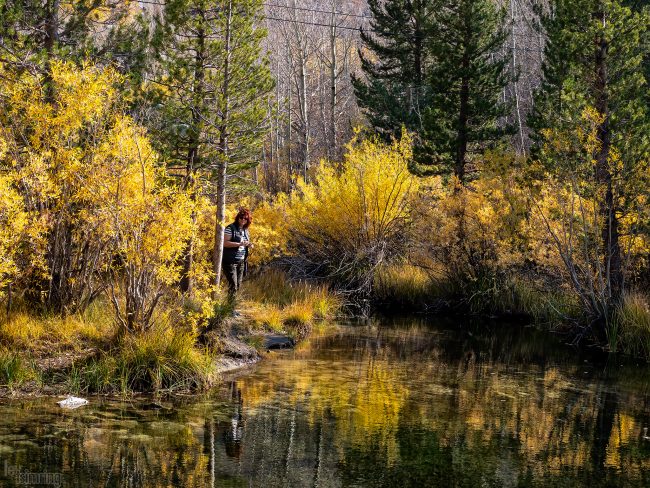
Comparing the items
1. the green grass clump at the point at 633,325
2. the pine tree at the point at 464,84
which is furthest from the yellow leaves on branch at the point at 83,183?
the pine tree at the point at 464,84

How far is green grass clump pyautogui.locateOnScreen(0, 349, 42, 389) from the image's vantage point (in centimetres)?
764

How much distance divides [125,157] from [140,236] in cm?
105

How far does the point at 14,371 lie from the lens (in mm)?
7699

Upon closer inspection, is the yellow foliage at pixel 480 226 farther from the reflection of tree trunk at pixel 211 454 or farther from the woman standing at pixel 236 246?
the reflection of tree trunk at pixel 211 454

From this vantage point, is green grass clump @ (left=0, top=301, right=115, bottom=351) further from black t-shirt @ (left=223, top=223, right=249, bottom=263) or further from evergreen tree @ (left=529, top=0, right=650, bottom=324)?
evergreen tree @ (left=529, top=0, right=650, bottom=324)

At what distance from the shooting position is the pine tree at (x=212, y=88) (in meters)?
12.5

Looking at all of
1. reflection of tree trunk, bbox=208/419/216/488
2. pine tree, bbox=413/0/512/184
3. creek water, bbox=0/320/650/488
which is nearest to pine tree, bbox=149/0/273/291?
creek water, bbox=0/320/650/488

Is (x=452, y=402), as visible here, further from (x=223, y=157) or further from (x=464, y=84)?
(x=464, y=84)

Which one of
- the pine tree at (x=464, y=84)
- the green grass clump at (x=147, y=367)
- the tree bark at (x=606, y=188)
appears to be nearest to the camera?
the green grass clump at (x=147, y=367)

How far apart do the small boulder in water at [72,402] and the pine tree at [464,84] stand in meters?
15.0

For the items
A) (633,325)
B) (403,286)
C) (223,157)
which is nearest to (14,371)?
(223,157)

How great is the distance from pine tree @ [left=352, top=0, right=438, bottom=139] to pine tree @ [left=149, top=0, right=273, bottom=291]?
13291 millimetres

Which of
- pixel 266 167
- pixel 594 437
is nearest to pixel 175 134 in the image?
pixel 594 437

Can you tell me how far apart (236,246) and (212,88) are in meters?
3.06
